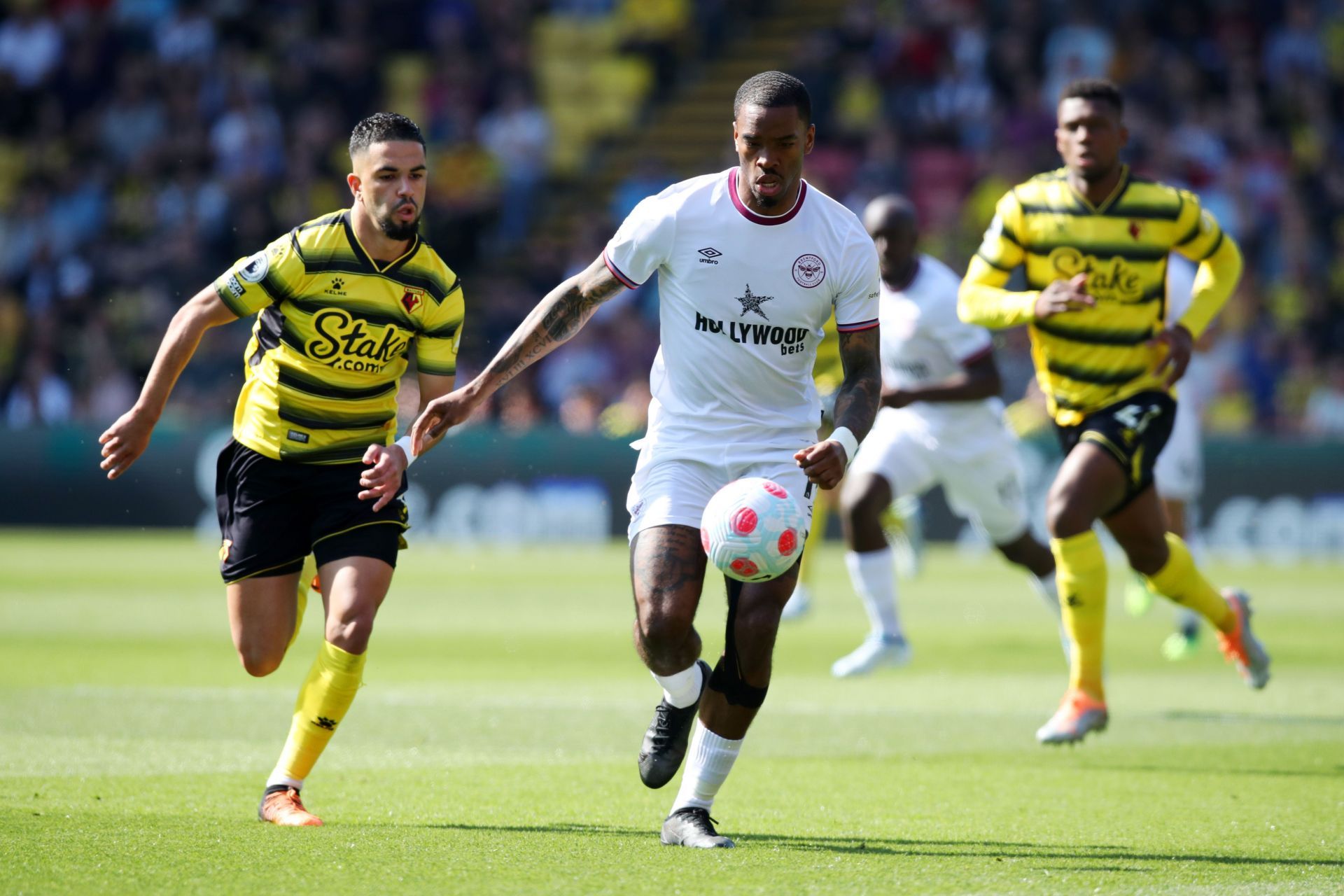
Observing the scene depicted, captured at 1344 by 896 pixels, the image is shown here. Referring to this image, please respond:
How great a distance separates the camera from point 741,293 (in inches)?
226

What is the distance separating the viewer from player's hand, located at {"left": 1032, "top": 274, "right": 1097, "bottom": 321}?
754 cm

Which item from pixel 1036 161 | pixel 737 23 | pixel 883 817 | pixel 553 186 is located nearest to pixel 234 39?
pixel 553 186

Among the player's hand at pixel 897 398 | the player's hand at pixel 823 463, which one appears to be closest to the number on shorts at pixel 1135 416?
the player's hand at pixel 897 398

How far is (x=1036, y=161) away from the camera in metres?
21.9

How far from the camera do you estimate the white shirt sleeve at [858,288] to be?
5.77m

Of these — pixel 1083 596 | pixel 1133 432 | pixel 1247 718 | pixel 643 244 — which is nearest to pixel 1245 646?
pixel 1247 718

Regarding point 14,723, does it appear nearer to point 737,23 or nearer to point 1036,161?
point 1036,161

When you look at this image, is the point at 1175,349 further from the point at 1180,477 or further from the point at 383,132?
the point at 1180,477

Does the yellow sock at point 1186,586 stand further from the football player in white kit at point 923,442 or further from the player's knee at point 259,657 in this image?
the player's knee at point 259,657

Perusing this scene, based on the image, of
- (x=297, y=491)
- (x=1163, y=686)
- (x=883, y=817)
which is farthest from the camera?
(x=1163, y=686)

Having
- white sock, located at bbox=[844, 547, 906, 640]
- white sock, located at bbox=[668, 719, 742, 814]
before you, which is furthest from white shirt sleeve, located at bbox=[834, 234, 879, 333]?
white sock, located at bbox=[844, 547, 906, 640]

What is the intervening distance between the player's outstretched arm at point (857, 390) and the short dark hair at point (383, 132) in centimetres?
166

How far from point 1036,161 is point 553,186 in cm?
784

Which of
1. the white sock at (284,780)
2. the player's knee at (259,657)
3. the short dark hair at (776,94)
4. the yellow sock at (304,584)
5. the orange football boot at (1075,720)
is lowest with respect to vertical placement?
the orange football boot at (1075,720)
